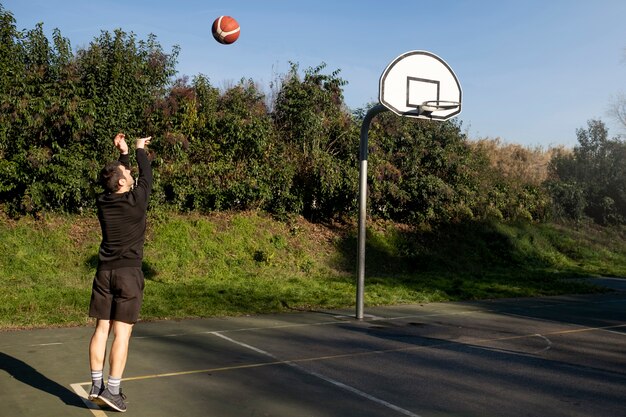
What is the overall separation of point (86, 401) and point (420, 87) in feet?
25.2

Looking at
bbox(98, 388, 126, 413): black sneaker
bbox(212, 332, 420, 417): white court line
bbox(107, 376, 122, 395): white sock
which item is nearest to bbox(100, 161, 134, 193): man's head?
bbox(107, 376, 122, 395): white sock

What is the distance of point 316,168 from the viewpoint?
17.8 metres

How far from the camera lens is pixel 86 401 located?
5719 millimetres

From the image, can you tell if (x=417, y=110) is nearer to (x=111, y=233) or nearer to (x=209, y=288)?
(x=209, y=288)

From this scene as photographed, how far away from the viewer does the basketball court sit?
5750mm

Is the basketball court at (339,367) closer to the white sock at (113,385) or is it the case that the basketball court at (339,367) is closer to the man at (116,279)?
the white sock at (113,385)

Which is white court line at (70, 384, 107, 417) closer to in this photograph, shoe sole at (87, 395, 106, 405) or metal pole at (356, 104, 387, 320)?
shoe sole at (87, 395, 106, 405)

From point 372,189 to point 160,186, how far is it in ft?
21.3

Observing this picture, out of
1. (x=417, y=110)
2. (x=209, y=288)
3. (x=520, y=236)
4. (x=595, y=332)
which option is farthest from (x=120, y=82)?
(x=520, y=236)

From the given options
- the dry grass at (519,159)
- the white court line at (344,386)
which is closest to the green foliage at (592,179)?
the dry grass at (519,159)

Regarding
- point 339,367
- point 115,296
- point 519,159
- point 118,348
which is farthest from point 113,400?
point 519,159

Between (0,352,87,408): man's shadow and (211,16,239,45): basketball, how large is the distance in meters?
6.68

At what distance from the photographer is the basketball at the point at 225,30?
37.9ft

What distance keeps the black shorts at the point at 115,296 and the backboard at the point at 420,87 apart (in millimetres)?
6389
